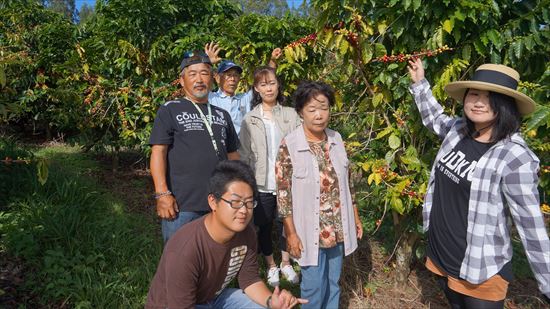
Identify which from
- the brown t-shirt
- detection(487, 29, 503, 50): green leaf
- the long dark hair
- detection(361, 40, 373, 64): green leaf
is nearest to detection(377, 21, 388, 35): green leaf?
detection(361, 40, 373, 64): green leaf

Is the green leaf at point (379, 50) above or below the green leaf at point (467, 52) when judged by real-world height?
above

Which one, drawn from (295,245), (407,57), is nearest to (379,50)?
(407,57)

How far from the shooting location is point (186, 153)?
2.48m

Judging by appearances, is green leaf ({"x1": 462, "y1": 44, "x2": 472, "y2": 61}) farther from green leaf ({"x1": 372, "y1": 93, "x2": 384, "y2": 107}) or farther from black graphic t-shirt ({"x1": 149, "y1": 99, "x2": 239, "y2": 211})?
black graphic t-shirt ({"x1": 149, "y1": 99, "x2": 239, "y2": 211})

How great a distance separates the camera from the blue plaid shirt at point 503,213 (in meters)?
1.69

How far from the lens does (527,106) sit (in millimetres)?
1820

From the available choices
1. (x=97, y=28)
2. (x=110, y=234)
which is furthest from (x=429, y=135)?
(x=97, y=28)

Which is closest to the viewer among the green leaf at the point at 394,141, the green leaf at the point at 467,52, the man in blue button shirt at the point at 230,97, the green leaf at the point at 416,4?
the green leaf at the point at 416,4

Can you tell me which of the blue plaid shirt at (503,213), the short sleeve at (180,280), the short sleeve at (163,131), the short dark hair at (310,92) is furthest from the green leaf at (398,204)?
the short sleeve at (163,131)

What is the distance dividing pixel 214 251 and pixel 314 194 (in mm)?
696

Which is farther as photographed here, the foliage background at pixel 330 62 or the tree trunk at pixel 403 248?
the tree trunk at pixel 403 248

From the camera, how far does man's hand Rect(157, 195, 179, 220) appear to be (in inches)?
96.8

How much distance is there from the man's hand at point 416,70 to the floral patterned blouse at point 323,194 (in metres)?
0.72

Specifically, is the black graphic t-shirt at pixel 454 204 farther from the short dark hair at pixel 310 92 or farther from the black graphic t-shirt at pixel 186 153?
the black graphic t-shirt at pixel 186 153
